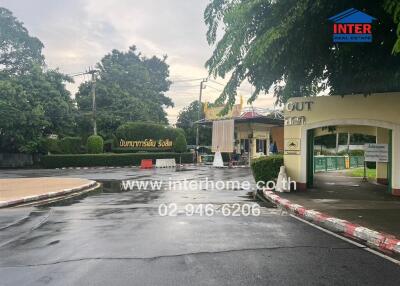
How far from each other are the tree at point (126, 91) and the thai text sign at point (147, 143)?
362cm

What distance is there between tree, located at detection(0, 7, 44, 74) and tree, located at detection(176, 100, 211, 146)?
23.7 m

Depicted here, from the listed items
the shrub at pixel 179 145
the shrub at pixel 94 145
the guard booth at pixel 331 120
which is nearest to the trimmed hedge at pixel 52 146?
the shrub at pixel 94 145

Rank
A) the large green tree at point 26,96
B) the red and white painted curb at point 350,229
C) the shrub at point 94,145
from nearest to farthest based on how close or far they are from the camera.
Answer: the red and white painted curb at point 350,229 → the large green tree at point 26,96 → the shrub at point 94,145

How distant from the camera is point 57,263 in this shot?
5.76 meters

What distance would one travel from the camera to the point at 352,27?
9938 millimetres

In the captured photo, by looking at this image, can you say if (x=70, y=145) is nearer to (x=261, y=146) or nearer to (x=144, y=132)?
(x=144, y=132)

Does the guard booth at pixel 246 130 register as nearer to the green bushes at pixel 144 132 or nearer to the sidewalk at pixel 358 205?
the green bushes at pixel 144 132

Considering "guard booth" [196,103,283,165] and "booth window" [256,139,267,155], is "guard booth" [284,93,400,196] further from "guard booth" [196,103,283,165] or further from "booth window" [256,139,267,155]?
"booth window" [256,139,267,155]

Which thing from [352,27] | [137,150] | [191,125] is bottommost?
[137,150]

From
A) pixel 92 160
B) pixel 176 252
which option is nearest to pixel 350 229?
pixel 176 252

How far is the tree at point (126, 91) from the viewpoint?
159 feet

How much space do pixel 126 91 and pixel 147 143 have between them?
1700 cm

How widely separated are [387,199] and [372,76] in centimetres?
399

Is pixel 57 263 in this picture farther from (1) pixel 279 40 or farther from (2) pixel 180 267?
(1) pixel 279 40
